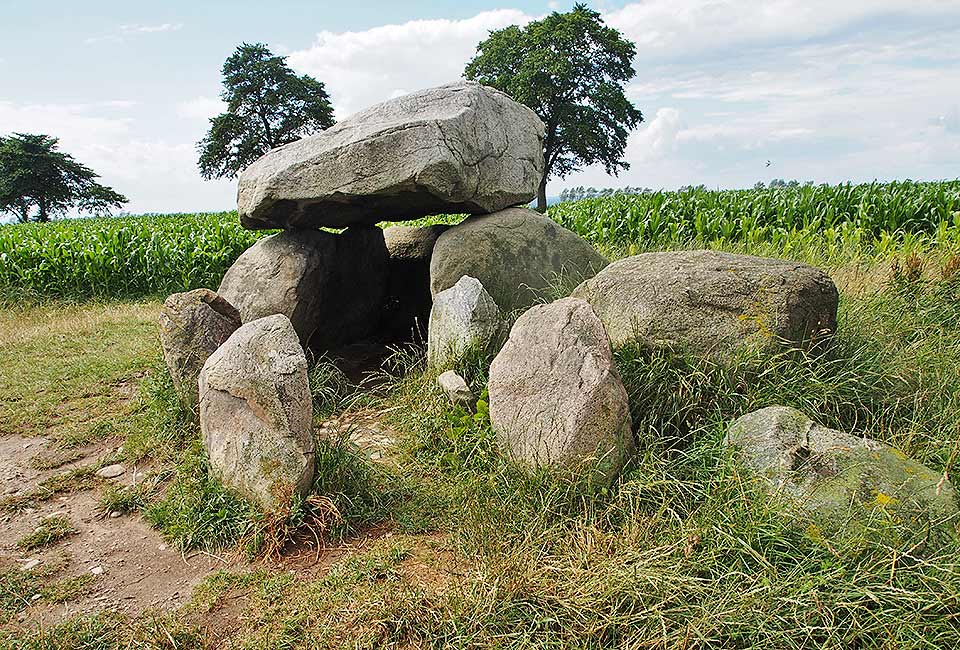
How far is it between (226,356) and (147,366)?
3.43 m

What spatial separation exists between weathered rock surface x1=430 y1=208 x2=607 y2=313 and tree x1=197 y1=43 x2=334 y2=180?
117 feet

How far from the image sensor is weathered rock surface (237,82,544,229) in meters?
5.92

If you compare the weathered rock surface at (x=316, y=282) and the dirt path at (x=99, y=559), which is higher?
the weathered rock surface at (x=316, y=282)

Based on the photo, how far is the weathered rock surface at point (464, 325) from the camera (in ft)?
17.4

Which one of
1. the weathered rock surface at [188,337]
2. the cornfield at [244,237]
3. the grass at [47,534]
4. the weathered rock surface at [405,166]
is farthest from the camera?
the cornfield at [244,237]

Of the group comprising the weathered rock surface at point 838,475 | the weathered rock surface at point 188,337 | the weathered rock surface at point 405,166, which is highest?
the weathered rock surface at point 405,166

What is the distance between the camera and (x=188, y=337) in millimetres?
5801

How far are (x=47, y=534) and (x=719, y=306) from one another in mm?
4264

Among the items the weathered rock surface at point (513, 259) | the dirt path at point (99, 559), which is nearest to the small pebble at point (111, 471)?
the dirt path at point (99, 559)

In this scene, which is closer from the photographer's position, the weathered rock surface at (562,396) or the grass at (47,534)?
the weathered rock surface at (562,396)

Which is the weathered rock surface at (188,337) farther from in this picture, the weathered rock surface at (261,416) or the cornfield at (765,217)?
the cornfield at (765,217)

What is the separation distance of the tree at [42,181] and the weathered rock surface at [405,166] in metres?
41.9

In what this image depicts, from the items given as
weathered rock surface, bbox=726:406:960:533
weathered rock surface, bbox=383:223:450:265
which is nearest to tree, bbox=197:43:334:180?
weathered rock surface, bbox=383:223:450:265

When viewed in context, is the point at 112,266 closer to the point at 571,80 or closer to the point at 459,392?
the point at 459,392
